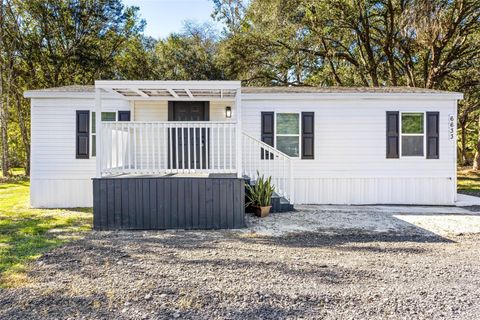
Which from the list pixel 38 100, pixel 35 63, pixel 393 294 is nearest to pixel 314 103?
pixel 393 294

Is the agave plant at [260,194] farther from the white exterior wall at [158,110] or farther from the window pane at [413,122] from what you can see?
the window pane at [413,122]

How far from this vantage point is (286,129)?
868cm

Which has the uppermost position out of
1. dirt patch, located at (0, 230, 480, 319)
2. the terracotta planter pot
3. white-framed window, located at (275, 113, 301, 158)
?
white-framed window, located at (275, 113, 301, 158)

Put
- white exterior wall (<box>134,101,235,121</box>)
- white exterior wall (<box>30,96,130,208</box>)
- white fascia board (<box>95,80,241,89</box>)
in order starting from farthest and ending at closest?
white exterior wall (<box>134,101,235,121</box>), white exterior wall (<box>30,96,130,208</box>), white fascia board (<box>95,80,241,89</box>)

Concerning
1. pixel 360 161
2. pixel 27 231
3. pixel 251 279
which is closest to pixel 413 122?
pixel 360 161

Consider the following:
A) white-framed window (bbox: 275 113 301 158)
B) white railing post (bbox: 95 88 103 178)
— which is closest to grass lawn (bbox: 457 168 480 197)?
white-framed window (bbox: 275 113 301 158)

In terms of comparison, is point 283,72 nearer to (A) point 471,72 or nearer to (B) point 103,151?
(A) point 471,72

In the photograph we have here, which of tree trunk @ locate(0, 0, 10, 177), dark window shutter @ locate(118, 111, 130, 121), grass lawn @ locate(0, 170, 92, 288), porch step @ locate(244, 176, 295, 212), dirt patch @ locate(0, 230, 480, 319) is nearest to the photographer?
dirt patch @ locate(0, 230, 480, 319)

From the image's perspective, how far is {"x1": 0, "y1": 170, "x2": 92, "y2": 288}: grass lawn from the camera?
3.94 m

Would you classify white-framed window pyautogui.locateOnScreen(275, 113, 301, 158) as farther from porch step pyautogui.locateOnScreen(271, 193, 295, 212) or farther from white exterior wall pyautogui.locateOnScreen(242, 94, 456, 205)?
porch step pyautogui.locateOnScreen(271, 193, 295, 212)

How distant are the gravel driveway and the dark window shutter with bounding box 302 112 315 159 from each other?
364cm

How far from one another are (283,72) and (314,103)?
8252 millimetres

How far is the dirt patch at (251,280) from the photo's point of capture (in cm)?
286

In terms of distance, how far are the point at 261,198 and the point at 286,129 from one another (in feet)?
7.63
